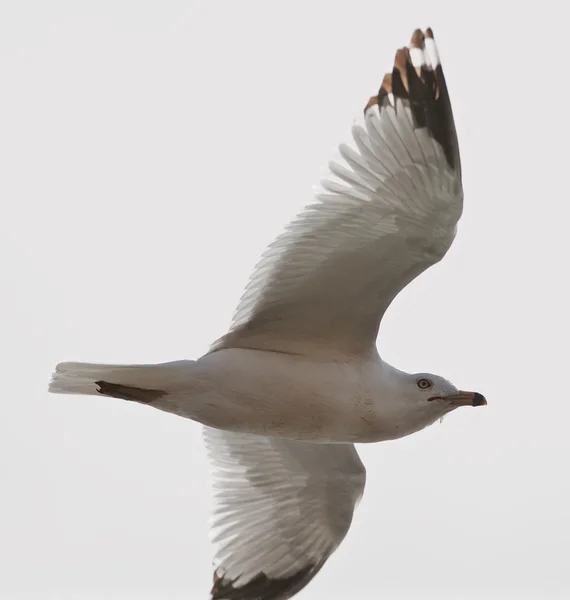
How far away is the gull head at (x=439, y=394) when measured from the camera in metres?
8.84

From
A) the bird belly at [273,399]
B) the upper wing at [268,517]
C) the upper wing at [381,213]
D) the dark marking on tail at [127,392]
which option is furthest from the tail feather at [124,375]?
the upper wing at [268,517]

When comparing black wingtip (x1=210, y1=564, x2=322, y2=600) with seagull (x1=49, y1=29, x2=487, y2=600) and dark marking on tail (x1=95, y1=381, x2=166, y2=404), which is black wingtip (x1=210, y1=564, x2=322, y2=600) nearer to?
seagull (x1=49, y1=29, x2=487, y2=600)

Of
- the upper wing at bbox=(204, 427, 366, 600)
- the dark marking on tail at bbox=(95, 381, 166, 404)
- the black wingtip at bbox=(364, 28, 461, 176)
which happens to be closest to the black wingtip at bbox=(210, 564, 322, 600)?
the upper wing at bbox=(204, 427, 366, 600)

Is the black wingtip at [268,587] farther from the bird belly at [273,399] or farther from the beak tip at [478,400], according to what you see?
the beak tip at [478,400]

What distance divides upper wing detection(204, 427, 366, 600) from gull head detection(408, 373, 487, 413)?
5.25ft

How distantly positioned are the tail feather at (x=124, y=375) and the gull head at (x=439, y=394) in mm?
1614

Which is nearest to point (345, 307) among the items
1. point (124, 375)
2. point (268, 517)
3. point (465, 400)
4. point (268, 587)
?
point (465, 400)

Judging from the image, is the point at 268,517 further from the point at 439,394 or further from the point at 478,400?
the point at 478,400

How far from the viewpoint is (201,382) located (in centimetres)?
869

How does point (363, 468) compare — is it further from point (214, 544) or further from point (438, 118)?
point (438, 118)

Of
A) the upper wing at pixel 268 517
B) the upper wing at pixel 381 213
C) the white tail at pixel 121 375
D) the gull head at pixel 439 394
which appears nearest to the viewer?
the upper wing at pixel 381 213

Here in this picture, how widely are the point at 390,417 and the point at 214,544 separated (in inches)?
99.1

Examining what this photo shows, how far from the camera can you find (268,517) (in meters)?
10.4

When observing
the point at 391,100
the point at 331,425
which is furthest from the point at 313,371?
the point at 391,100
